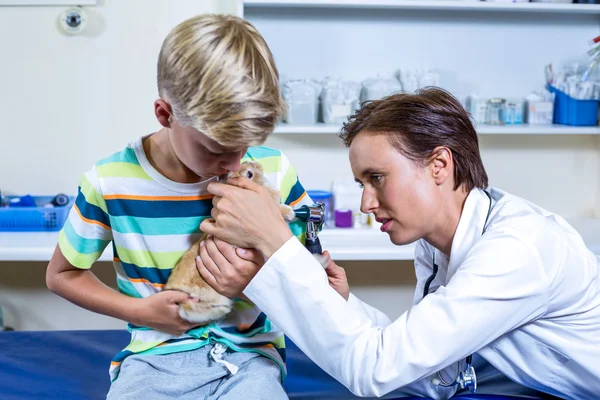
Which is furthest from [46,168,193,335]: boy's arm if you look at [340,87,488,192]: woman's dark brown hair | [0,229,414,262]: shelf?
[0,229,414,262]: shelf

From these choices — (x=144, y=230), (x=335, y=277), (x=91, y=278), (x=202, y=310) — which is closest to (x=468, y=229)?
(x=335, y=277)

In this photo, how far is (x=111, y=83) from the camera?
2775 mm

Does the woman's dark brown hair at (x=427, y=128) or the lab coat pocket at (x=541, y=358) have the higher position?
the woman's dark brown hair at (x=427, y=128)

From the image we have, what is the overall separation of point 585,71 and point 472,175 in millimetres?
1748

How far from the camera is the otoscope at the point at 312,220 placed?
1371 mm

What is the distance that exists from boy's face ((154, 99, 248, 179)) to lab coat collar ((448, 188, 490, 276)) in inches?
19.4

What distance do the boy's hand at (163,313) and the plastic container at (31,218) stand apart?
1.38m

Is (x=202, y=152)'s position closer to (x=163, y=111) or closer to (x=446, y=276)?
(x=163, y=111)

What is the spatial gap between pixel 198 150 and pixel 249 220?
0.54ft

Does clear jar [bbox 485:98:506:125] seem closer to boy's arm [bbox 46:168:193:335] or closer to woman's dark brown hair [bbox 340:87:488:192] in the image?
woman's dark brown hair [bbox 340:87:488:192]

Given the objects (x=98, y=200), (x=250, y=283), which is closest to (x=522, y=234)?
(x=250, y=283)

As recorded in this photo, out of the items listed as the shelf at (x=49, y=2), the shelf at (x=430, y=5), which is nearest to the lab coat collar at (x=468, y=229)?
the shelf at (x=430, y=5)

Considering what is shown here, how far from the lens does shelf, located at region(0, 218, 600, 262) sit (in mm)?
2324

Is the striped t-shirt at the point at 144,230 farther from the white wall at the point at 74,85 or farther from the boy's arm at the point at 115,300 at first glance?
the white wall at the point at 74,85
